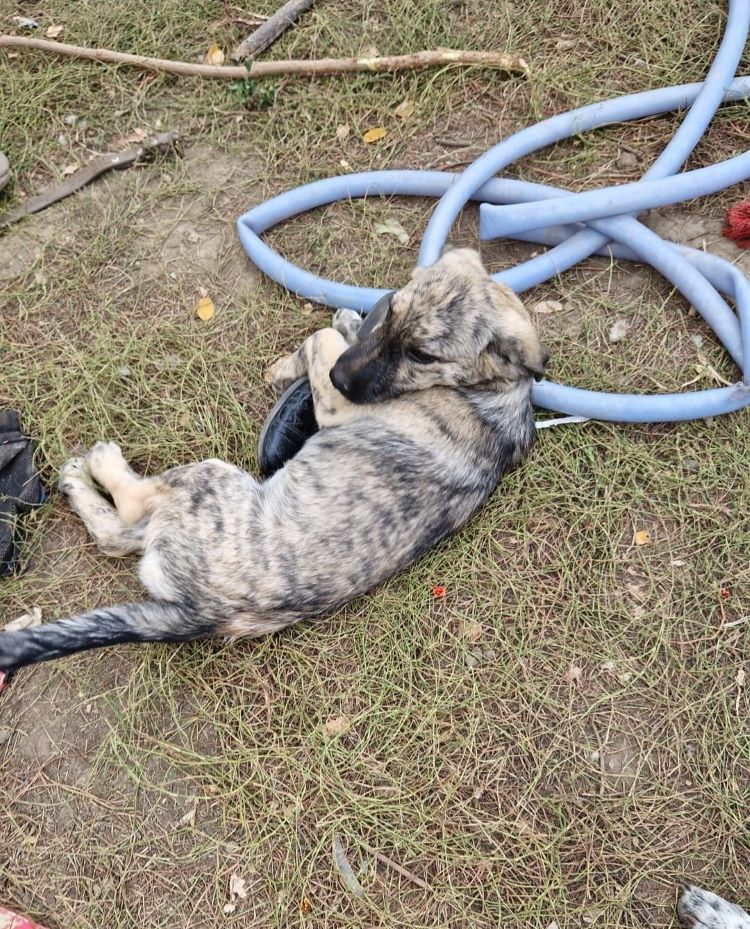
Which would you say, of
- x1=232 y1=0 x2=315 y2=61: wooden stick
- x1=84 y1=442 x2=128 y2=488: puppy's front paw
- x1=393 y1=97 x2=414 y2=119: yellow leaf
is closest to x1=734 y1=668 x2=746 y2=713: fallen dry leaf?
x1=84 y1=442 x2=128 y2=488: puppy's front paw

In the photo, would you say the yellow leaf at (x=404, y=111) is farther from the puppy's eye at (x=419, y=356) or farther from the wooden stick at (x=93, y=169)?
the puppy's eye at (x=419, y=356)

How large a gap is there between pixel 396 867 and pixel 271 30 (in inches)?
224

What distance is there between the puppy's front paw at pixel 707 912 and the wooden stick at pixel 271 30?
614cm

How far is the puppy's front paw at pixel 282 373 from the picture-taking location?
4535 mm

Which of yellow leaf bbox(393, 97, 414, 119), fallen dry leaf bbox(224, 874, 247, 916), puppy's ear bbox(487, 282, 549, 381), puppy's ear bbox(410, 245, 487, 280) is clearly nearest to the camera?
puppy's ear bbox(487, 282, 549, 381)

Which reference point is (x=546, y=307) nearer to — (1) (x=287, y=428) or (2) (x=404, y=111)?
(2) (x=404, y=111)

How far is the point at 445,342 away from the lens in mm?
3756

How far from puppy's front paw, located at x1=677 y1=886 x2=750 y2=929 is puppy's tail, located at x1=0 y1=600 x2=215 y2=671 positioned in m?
2.99

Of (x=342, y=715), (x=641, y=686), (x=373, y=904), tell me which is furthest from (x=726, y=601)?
(x=373, y=904)

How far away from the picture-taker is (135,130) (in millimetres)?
5219

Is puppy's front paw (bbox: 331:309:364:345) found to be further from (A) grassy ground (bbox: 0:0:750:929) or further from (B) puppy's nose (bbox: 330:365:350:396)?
(B) puppy's nose (bbox: 330:365:350:396)

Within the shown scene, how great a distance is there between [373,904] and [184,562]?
2204 mm

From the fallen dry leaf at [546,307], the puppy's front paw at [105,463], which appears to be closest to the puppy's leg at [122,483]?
the puppy's front paw at [105,463]

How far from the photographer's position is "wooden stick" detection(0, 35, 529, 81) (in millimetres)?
5129
